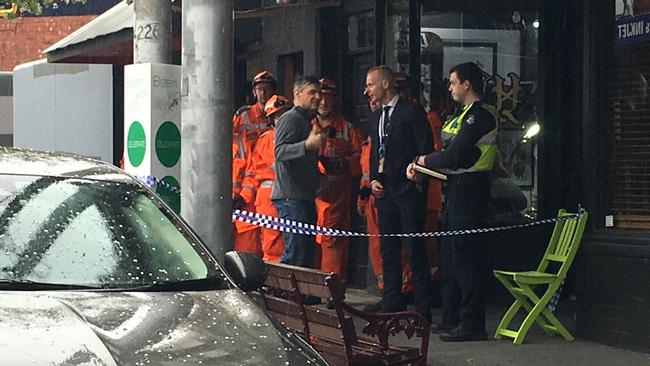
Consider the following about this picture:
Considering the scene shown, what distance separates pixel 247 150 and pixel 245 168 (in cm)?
19

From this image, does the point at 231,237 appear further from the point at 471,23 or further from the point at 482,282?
the point at 471,23

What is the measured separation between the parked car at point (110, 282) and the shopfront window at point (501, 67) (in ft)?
20.3

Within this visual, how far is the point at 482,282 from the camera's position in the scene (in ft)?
32.0

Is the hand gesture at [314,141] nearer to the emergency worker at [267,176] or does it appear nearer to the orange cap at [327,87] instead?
the orange cap at [327,87]

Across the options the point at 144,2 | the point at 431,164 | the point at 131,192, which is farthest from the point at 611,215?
the point at 131,192

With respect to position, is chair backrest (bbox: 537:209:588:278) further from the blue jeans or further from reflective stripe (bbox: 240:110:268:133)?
reflective stripe (bbox: 240:110:268:133)

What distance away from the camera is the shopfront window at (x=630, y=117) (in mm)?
9406

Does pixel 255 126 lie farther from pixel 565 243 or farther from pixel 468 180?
pixel 565 243

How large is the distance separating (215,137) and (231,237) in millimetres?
605

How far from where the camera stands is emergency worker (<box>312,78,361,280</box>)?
1166 cm

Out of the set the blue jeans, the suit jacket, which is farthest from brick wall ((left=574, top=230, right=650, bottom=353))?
the blue jeans

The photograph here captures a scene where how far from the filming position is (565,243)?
10.0 m

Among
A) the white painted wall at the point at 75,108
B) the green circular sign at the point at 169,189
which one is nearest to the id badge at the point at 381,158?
the green circular sign at the point at 169,189

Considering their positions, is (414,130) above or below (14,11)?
below
